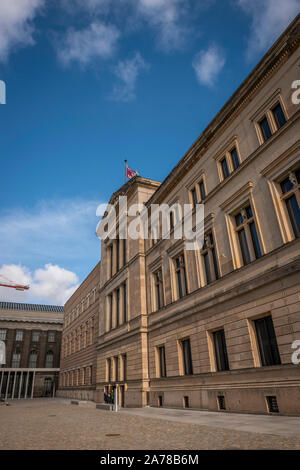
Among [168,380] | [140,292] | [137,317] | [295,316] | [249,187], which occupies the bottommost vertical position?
[168,380]

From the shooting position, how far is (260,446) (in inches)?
276

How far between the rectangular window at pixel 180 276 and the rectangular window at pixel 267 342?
24.5 feet

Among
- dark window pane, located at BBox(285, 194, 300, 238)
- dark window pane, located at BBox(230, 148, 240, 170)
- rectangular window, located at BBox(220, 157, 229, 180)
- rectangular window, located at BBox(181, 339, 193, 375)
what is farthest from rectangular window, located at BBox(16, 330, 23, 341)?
dark window pane, located at BBox(285, 194, 300, 238)

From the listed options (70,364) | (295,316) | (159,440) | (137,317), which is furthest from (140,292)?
(70,364)

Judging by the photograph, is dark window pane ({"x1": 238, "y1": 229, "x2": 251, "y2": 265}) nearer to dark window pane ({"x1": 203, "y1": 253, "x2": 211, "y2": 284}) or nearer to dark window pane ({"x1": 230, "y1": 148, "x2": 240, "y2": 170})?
dark window pane ({"x1": 203, "y1": 253, "x2": 211, "y2": 284})

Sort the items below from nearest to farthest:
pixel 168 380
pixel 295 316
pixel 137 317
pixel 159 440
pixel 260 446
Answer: pixel 260 446 < pixel 159 440 < pixel 295 316 < pixel 168 380 < pixel 137 317

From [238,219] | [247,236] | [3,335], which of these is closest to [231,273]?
[247,236]

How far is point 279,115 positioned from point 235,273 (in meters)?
8.11

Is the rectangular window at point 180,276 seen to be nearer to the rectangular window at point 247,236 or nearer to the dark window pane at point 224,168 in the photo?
the rectangular window at point 247,236

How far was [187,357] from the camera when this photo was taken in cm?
2058

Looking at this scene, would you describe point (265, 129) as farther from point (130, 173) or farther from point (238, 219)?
point (130, 173)

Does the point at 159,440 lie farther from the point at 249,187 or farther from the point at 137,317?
the point at 137,317

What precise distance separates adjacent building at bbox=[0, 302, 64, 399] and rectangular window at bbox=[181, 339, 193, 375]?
51.4m

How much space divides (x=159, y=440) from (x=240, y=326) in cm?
840
